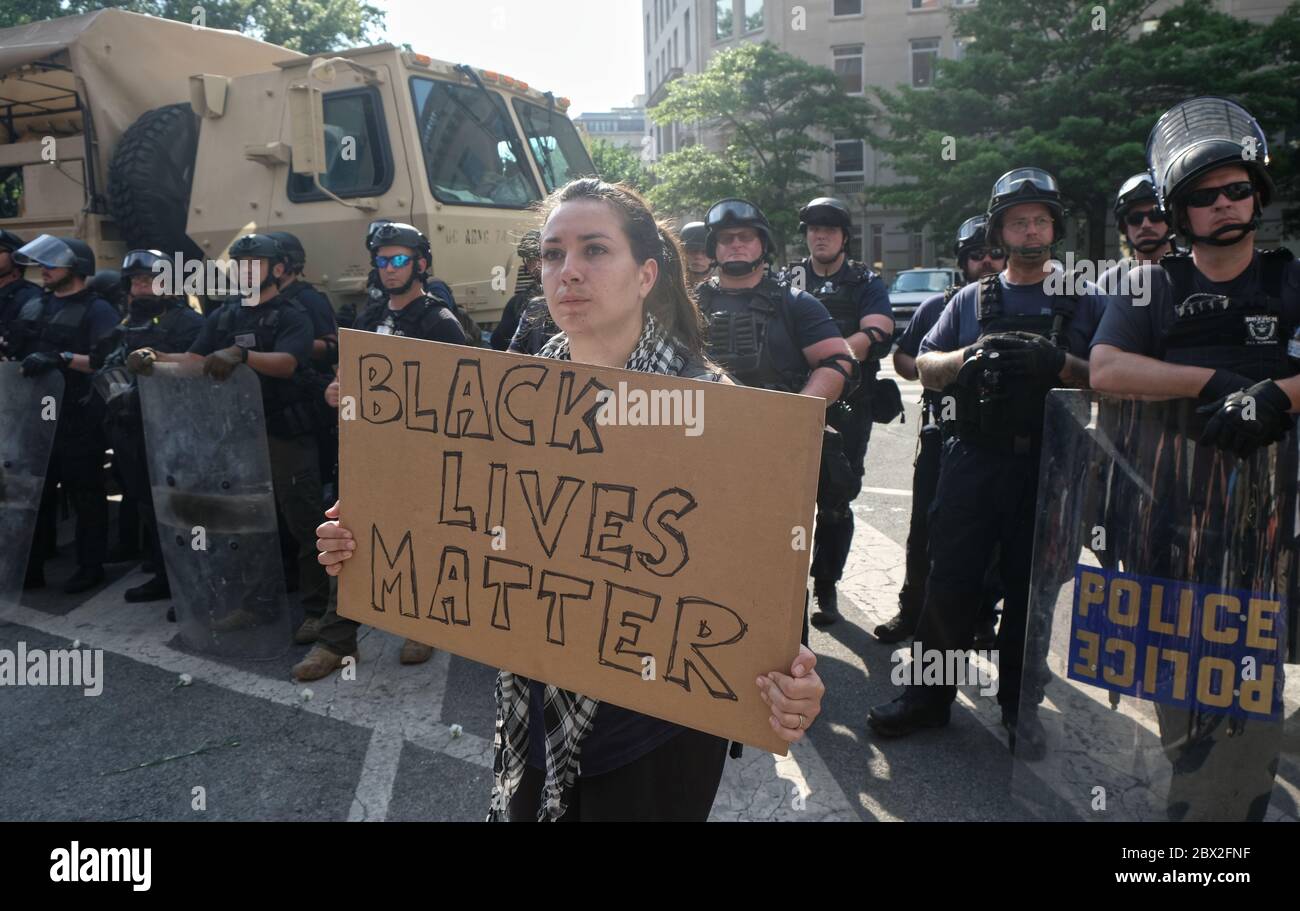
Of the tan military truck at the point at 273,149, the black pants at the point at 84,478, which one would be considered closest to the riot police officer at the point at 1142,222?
the tan military truck at the point at 273,149

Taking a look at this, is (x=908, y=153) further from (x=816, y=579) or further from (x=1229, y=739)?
(x=1229, y=739)

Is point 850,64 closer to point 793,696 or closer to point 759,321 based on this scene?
point 759,321

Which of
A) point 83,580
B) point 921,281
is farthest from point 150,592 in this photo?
point 921,281

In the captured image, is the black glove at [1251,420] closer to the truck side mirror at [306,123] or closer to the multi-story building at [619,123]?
the truck side mirror at [306,123]

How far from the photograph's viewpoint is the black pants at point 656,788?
1745 millimetres

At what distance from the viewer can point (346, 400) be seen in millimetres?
1973

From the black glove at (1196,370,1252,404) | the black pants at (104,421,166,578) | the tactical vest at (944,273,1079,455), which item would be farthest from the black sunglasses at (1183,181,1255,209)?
the black pants at (104,421,166,578)

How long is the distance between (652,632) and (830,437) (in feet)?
5.05

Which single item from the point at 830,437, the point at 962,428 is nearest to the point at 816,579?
the point at 962,428

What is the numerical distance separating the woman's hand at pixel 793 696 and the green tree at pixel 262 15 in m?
19.8

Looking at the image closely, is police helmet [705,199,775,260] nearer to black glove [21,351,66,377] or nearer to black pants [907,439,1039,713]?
black pants [907,439,1039,713]

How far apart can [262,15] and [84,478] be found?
56.6ft

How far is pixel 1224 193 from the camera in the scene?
8.25ft
